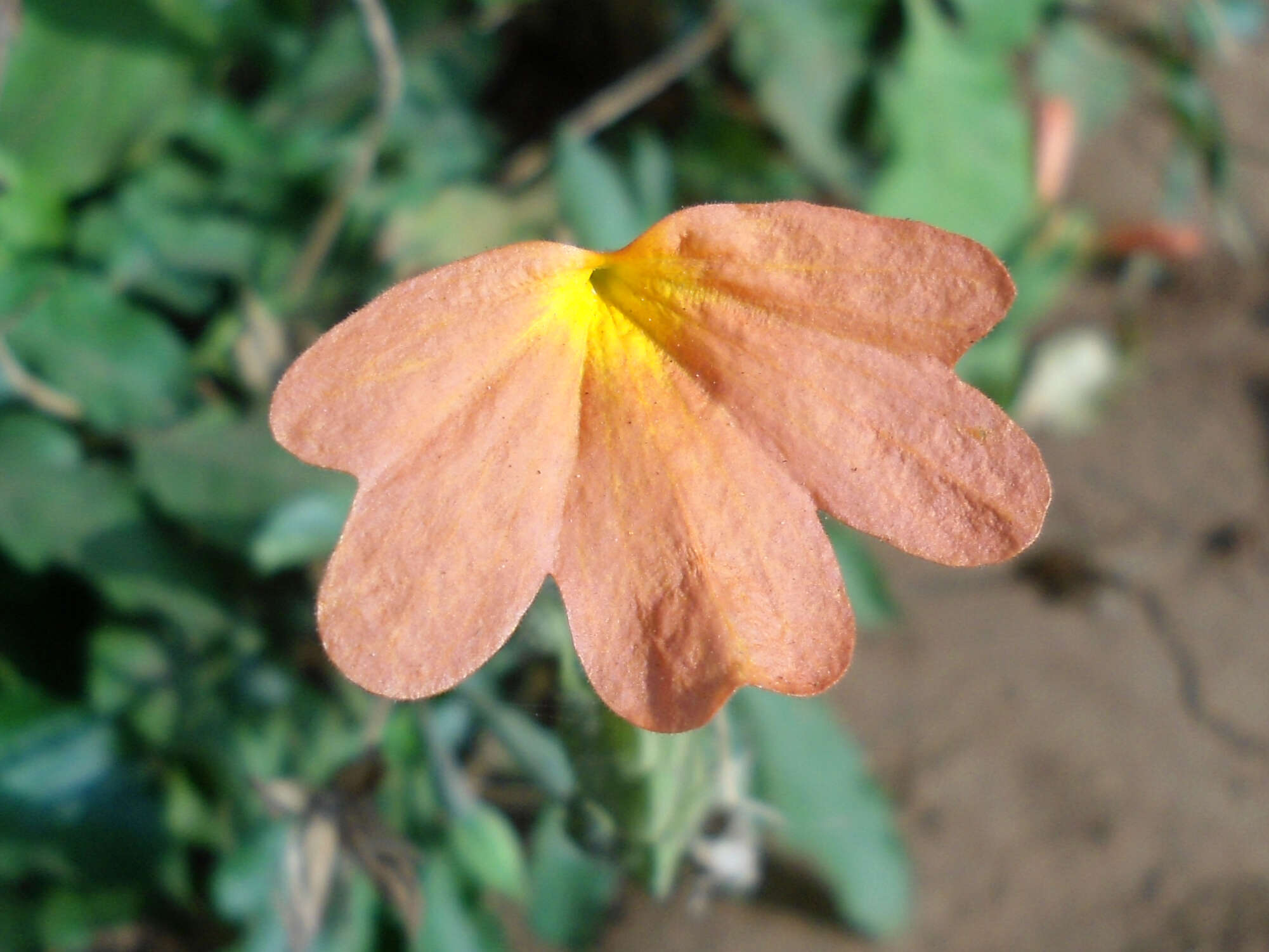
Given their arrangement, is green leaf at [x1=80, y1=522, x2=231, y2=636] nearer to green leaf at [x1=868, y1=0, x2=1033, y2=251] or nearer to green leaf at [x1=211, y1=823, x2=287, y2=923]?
green leaf at [x1=211, y1=823, x2=287, y2=923]

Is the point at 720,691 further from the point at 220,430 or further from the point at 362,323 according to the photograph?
the point at 220,430

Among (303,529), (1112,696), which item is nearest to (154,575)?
(303,529)

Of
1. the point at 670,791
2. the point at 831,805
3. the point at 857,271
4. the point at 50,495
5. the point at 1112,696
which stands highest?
the point at 857,271

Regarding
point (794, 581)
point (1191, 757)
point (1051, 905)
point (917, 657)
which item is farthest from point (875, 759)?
point (794, 581)

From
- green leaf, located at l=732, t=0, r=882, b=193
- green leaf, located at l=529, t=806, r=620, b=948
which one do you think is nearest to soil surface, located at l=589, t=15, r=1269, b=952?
green leaf, located at l=529, t=806, r=620, b=948

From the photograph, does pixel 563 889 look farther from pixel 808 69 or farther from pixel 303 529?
pixel 808 69

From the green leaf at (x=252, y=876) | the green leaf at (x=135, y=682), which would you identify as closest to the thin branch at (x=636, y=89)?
the green leaf at (x=135, y=682)

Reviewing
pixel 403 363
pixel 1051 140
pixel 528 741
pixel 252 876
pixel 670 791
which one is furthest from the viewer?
pixel 1051 140
